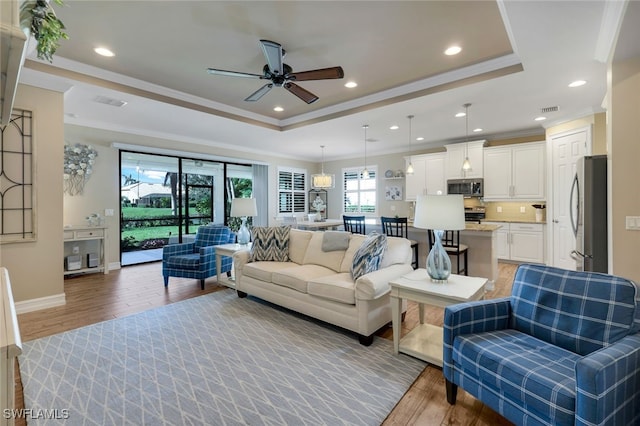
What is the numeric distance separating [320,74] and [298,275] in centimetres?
209

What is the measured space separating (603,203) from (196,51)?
14.3ft

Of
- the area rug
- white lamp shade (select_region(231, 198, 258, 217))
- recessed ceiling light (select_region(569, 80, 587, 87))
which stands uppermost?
recessed ceiling light (select_region(569, 80, 587, 87))

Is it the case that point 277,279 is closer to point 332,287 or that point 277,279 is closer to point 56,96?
point 332,287

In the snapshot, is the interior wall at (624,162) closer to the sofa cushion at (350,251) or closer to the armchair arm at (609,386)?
the armchair arm at (609,386)

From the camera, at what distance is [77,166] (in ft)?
16.5

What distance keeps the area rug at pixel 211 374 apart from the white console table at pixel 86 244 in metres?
2.58

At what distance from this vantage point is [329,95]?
4406 millimetres

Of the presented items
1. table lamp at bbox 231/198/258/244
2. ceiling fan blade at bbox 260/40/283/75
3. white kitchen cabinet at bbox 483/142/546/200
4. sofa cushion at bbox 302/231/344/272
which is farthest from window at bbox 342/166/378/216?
ceiling fan blade at bbox 260/40/283/75


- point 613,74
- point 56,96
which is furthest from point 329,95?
point 56,96

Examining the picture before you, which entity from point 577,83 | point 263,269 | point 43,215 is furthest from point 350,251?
point 43,215

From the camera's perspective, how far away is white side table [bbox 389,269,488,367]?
223 cm

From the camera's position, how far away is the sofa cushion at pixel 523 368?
1305 mm

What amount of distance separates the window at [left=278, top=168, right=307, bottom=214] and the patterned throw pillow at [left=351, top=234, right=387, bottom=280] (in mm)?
5704

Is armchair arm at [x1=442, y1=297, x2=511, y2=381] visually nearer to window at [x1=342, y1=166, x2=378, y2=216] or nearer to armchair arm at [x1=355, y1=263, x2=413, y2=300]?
armchair arm at [x1=355, y1=263, x2=413, y2=300]
